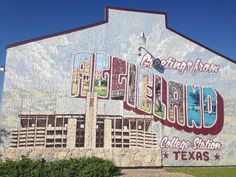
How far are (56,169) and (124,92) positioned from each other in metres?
7.79

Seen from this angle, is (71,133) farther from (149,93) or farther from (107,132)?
(149,93)

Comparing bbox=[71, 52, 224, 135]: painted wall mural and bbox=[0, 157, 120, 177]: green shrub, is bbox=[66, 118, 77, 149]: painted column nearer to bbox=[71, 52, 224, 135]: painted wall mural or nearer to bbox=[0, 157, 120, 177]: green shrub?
bbox=[71, 52, 224, 135]: painted wall mural

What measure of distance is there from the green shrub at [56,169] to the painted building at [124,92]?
4.73m

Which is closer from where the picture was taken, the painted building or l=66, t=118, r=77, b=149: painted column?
l=66, t=118, r=77, b=149: painted column

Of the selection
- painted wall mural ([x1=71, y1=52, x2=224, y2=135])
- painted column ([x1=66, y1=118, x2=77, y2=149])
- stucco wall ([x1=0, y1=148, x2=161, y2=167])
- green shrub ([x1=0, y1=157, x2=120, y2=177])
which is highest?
painted wall mural ([x1=71, y1=52, x2=224, y2=135])

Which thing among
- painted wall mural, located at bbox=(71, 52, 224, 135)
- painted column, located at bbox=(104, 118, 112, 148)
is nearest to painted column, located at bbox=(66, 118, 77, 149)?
painted wall mural, located at bbox=(71, 52, 224, 135)

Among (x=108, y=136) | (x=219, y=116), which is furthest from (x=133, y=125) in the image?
(x=219, y=116)

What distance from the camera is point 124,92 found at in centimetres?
2134

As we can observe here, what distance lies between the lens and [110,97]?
21.1 m

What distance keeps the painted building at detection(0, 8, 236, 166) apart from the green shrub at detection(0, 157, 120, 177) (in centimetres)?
473

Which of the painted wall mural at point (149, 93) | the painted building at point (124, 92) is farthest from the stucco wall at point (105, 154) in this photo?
the painted wall mural at point (149, 93)

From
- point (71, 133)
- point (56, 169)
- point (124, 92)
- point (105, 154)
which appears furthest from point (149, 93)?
point (56, 169)

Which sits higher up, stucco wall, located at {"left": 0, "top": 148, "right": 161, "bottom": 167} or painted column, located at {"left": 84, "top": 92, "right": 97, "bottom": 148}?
painted column, located at {"left": 84, "top": 92, "right": 97, "bottom": 148}

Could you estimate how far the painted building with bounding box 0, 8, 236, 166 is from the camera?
20.3 metres
